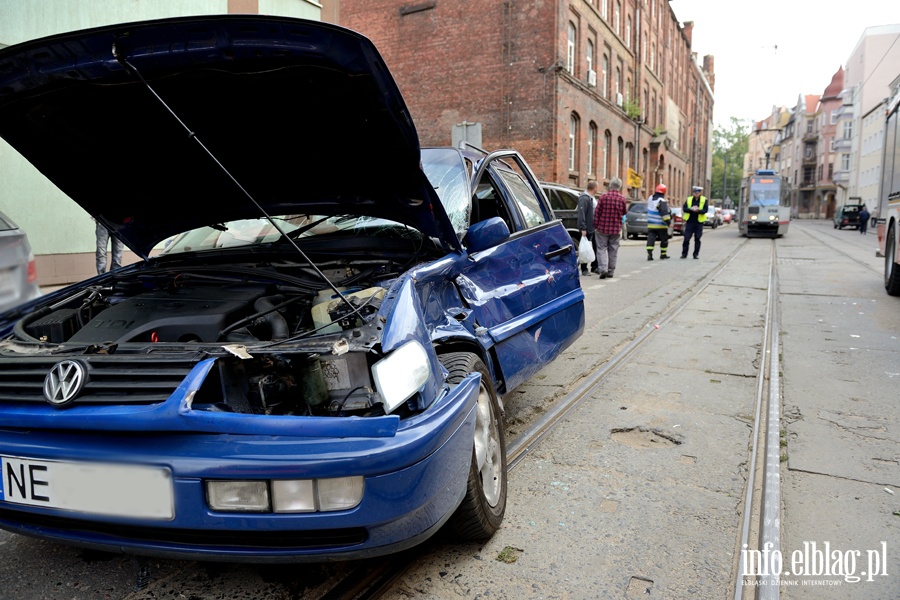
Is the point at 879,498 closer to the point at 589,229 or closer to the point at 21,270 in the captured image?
the point at 21,270

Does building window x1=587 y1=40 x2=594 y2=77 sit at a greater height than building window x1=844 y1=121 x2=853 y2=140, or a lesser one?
lesser

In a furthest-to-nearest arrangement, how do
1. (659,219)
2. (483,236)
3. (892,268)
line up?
(659,219) < (892,268) < (483,236)

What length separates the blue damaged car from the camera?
1910 mm

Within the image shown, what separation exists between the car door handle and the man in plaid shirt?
8179mm

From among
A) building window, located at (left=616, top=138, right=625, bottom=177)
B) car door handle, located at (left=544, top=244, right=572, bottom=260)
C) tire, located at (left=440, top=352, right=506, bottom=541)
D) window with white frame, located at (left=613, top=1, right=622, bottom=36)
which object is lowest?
tire, located at (left=440, top=352, right=506, bottom=541)

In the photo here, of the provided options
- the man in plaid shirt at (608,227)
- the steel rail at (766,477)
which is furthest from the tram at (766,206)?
the steel rail at (766,477)

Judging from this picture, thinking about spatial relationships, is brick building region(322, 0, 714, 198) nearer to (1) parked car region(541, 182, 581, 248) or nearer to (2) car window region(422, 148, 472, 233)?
(1) parked car region(541, 182, 581, 248)

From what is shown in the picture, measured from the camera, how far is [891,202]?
34.3 ft

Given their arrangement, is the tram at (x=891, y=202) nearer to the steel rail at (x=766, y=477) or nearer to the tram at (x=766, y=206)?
the steel rail at (x=766, y=477)

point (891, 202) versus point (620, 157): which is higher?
point (620, 157)

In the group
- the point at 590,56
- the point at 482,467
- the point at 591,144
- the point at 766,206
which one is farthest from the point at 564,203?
the point at 766,206

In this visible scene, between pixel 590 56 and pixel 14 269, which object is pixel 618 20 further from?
pixel 14 269

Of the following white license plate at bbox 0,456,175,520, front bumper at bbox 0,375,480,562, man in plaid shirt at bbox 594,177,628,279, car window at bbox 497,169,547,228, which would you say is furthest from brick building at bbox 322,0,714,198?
white license plate at bbox 0,456,175,520

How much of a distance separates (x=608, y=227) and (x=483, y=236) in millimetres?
9747
